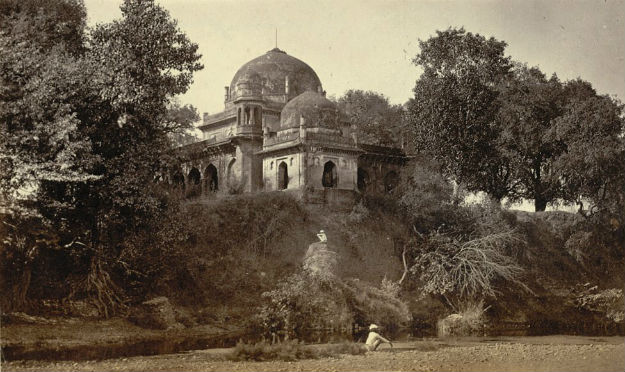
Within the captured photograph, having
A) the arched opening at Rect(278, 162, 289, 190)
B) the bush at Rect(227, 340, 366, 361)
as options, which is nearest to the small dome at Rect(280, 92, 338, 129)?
the arched opening at Rect(278, 162, 289, 190)

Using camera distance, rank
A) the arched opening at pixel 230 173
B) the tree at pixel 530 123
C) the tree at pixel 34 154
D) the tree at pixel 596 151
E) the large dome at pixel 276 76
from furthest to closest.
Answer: the large dome at pixel 276 76 < the arched opening at pixel 230 173 < the tree at pixel 530 123 < the tree at pixel 596 151 < the tree at pixel 34 154

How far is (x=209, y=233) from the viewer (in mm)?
25516

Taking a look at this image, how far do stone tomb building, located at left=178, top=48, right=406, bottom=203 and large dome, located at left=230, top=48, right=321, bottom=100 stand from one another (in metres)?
0.05

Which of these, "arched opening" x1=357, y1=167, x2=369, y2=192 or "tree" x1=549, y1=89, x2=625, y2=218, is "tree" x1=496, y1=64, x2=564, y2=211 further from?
"arched opening" x1=357, y1=167, x2=369, y2=192

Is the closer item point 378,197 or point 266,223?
point 266,223

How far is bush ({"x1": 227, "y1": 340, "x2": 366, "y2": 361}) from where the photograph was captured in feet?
48.7

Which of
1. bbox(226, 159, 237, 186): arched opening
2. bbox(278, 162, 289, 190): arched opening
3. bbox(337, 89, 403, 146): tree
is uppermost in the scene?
bbox(337, 89, 403, 146): tree

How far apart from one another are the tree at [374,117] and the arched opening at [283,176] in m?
8.57

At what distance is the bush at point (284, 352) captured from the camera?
1485cm

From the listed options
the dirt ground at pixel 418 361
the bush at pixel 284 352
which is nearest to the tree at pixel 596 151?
the dirt ground at pixel 418 361

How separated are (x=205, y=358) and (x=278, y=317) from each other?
6.70 m

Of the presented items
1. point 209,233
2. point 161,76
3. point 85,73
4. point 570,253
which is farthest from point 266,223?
point 570,253

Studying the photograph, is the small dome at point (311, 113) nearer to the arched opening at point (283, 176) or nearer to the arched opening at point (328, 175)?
the arched opening at point (328, 175)

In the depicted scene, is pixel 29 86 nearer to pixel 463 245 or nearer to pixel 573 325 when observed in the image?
pixel 463 245
